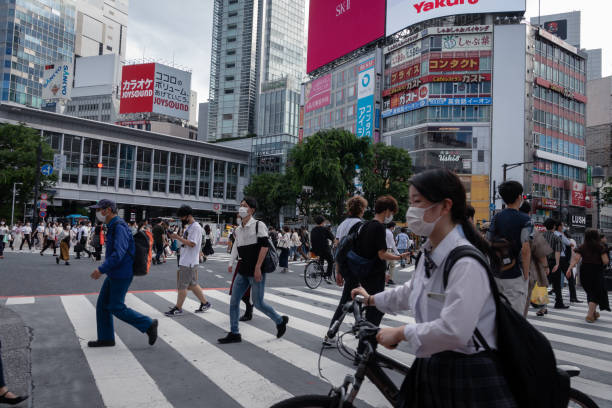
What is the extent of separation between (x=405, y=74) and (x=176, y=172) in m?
35.8

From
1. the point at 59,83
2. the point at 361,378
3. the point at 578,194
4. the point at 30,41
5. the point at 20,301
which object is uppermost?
the point at 30,41

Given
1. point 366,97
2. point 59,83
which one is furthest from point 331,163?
point 59,83

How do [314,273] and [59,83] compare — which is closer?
[314,273]

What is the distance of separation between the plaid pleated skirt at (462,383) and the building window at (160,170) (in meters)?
67.9

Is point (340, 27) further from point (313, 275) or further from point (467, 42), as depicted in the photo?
point (313, 275)

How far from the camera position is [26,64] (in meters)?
97.8

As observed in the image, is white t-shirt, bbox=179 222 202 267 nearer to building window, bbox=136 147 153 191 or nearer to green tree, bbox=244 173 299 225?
green tree, bbox=244 173 299 225

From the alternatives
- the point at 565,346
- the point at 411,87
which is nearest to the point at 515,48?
the point at 411,87

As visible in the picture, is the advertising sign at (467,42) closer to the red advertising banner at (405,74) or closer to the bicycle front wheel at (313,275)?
the red advertising banner at (405,74)

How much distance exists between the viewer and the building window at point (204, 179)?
71938mm

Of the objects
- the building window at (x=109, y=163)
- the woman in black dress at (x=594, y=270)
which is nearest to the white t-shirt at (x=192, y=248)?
the woman in black dress at (x=594, y=270)

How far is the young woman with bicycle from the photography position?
5.82 ft

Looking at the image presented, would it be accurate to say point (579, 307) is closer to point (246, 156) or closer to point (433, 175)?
point (433, 175)

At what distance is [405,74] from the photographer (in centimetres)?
5481
